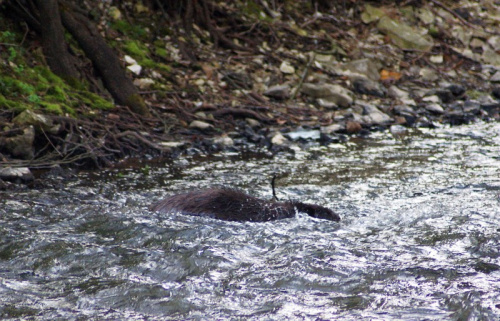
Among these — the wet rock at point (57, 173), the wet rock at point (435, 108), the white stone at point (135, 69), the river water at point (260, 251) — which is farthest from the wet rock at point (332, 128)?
the wet rock at point (57, 173)

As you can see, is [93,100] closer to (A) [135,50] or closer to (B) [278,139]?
(A) [135,50]

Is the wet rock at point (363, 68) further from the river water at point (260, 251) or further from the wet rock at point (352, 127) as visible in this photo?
the river water at point (260, 251)

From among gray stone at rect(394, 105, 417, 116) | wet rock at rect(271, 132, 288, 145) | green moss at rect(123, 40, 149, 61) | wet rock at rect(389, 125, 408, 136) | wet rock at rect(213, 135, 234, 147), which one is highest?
green moss at rect(123, 40, 149, 61)

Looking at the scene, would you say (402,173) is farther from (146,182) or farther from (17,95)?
(17,95)

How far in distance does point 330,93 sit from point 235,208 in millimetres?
6095

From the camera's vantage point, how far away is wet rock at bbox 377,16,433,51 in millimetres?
14672

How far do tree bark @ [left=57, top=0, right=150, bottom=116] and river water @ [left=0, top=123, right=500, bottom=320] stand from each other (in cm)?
193

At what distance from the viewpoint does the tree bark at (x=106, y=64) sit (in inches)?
380

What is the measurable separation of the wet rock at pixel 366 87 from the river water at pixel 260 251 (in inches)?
175

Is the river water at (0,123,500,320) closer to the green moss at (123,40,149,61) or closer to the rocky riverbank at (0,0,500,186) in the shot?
the rocky riverbank at (0,0,500,186)

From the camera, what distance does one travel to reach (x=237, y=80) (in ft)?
37.8

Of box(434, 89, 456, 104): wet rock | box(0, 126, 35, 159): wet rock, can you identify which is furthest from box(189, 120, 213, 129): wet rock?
box(434, 89, 456, 104): wet rock

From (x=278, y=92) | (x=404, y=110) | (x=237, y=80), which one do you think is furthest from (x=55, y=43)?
(x=404, y=110)

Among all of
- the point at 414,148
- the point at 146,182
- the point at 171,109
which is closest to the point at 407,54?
the point at 414,148
